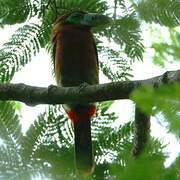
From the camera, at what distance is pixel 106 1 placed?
2.25 metres

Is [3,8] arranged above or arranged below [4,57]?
above

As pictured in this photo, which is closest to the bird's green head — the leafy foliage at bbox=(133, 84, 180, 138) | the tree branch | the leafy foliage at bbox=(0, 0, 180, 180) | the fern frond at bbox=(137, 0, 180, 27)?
the leafy foliage at bbox=(0, 0, 180, 180)

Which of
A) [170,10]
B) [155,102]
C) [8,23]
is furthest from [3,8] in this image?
[155,102]

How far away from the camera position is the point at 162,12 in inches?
76.5

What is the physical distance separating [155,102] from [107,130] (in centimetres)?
133

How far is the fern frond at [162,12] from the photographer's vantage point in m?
1.75

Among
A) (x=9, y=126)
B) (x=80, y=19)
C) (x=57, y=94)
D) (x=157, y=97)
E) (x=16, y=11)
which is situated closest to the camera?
(x=157, y=97)

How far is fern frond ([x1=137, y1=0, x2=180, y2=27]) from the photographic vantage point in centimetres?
175

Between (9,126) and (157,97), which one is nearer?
(157,97)

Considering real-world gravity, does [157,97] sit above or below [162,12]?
below

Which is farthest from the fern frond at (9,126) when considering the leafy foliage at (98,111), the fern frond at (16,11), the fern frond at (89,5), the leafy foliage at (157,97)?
the leafy foliage at (157,97)

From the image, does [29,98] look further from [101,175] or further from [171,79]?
[171,79]

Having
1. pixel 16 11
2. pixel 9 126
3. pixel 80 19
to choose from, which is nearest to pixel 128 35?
pixel 16 11

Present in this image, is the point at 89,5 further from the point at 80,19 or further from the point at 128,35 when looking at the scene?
the point at 80,19
